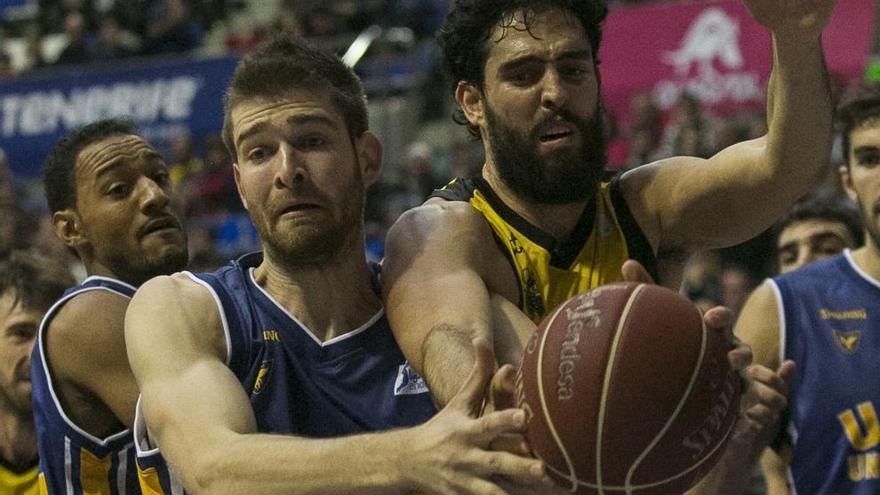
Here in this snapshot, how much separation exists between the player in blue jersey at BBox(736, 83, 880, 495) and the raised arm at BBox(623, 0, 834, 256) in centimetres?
91

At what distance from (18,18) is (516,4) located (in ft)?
52.6

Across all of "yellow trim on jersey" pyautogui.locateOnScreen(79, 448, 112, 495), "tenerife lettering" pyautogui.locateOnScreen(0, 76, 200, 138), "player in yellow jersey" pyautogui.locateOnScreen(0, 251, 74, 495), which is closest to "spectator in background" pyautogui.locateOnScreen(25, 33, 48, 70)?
"tenerife lettering" pyautogui.locateOnScreen(0, 76, 200, 138)

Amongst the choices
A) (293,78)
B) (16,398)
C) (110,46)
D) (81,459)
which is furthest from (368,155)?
(110,46)

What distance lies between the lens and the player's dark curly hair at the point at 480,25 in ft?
15.6

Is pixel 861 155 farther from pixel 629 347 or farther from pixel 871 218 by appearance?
pixel 629 347

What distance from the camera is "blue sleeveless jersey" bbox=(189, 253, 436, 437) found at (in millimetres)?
4188

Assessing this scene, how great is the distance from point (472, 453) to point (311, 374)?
1.19 m

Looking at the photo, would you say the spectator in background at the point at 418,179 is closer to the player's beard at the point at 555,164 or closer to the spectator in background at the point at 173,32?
the spectator in background at the point at 173,32

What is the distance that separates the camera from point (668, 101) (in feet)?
44.4

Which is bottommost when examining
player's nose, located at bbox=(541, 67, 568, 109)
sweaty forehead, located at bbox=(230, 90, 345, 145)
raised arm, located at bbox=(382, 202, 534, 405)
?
raised arm, located at bbox=(382, 202, 534, 405)

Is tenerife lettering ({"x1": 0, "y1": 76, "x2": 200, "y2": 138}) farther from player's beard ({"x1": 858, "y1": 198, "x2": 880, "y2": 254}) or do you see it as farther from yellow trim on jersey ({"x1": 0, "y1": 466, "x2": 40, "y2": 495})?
player's beard ({"x1": 858, "y1": 198, "x2": 880, "y2": 254})

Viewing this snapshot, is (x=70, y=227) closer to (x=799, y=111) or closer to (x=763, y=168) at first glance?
(x=763, y=168)

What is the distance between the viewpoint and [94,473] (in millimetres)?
4953

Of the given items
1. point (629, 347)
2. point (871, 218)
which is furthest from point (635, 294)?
point (871, 218)
